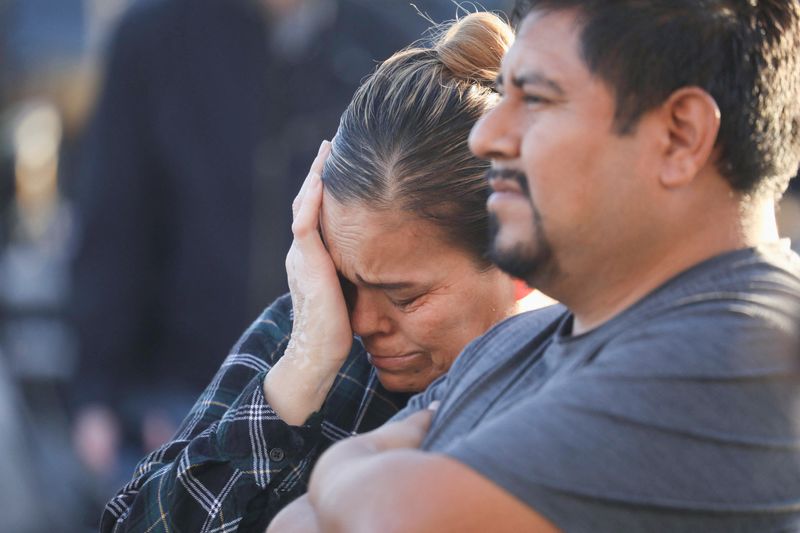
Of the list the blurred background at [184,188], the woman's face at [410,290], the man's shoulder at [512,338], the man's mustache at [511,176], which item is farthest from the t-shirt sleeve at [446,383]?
the blurred background at [184,188]

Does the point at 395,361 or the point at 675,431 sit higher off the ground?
the point at 675,431

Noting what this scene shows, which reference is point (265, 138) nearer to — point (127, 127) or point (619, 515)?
point (127, 127)

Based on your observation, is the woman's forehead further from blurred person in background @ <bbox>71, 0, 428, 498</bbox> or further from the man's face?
blurred person in background @ <bbox>71, 0, 428, 498</bbox>

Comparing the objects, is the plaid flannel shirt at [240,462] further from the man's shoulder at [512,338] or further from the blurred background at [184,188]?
the blurred background at [184,188]

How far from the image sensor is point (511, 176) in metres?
2.07

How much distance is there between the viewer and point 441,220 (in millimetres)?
2715

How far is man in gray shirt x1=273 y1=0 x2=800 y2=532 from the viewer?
69.8 inches

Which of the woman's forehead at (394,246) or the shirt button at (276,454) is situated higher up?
the woman's forehead at (394,246)

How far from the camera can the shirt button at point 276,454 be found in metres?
2.73

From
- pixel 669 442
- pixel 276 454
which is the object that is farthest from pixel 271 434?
pixel 669 442

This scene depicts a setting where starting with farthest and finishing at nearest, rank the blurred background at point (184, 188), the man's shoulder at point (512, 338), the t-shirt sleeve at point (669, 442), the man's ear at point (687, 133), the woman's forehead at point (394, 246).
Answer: the blurred background at point (184, 188), the woman's forehead at point (394, 246), the man's shoulder at point (512, 338), the man's ear at point (687, 133), the t-shirt sleeve at point (669, 442)

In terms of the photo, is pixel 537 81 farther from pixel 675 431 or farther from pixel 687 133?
pixel 675 431

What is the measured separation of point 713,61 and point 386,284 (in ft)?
3.15

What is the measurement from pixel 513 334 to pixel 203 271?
2.37 meters
